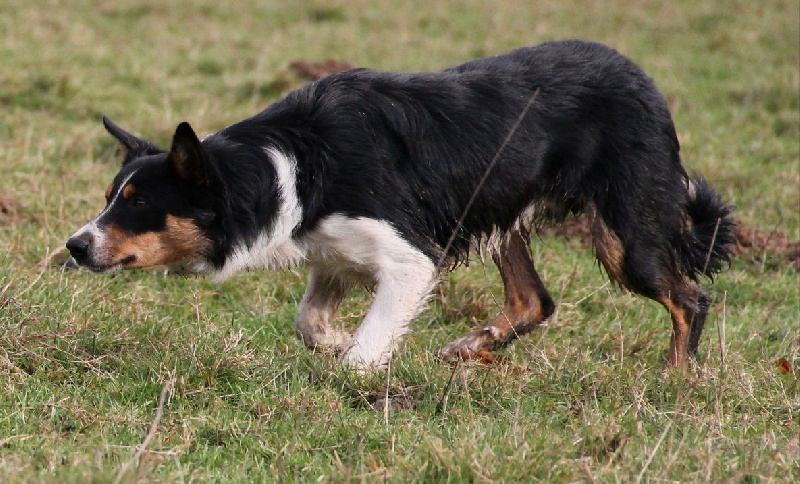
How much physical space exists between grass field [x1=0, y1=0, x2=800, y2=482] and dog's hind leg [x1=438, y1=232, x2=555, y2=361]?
0.09 metres

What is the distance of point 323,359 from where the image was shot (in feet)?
15.3

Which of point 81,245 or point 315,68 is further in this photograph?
point 315,68

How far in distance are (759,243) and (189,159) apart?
384 centimetres

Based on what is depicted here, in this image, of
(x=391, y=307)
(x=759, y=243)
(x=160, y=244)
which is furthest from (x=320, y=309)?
(x=759, y=243)

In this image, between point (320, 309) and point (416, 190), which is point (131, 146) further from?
point (416, 190)

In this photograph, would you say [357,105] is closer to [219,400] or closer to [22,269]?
[219,400]

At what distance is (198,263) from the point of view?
4758 mm

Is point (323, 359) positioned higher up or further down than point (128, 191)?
further down

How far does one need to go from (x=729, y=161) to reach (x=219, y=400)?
543cm

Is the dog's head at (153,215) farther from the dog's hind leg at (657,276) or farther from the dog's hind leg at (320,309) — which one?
the dog's hind leg at (657,276)

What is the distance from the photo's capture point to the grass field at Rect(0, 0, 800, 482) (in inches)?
145

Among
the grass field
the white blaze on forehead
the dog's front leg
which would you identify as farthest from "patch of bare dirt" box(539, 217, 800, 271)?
the white blaze on forehead

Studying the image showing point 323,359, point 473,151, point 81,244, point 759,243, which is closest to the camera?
point 81,244

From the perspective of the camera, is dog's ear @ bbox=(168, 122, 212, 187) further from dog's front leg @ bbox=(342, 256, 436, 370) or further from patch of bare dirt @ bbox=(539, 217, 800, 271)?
patch of bare dirt @ bbox=(539, 217, 800, 271)
